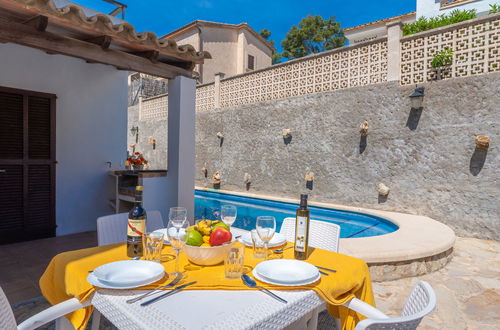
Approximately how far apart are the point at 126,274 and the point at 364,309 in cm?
110

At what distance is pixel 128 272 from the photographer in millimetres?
1433

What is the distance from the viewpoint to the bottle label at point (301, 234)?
5.57 feet

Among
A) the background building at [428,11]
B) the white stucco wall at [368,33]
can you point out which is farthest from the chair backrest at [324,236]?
the white stucco wall at [368,33]

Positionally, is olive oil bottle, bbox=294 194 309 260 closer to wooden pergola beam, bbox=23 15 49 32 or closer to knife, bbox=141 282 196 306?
knife, bbox=141 282 196 306

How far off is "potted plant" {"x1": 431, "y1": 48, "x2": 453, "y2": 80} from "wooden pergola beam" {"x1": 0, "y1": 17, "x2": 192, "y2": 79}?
15.5ft

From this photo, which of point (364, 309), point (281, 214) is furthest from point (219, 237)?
point (281, 214)

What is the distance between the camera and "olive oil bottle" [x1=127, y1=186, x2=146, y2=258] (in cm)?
168

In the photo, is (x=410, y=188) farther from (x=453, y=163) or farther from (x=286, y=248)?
(x=286, y=248)

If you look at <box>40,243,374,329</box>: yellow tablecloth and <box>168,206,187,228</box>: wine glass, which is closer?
<box>40,243,374,329</box>: yellow tablecloth

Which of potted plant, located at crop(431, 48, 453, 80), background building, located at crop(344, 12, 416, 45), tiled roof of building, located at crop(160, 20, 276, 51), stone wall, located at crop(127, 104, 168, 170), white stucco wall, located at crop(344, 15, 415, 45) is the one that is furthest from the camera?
tiled roof of building, located at crop(160, 20, 276, 51)

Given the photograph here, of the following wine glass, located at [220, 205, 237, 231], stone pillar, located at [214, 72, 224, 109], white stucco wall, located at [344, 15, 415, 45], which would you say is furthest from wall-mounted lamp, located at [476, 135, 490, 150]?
white stucco wall, located at [344, 15, 415, 45]

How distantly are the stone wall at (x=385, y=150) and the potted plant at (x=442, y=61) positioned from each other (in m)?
0.23

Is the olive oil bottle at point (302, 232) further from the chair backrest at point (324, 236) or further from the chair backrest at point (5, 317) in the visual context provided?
the chair backrest at point (5, 317)

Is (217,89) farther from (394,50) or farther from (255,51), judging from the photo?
(255,51)
